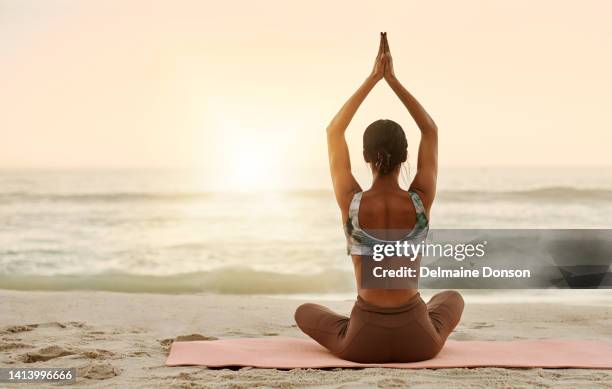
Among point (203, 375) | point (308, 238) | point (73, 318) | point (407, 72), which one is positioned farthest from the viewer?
point (407, 72)

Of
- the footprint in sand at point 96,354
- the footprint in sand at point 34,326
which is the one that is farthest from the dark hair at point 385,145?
the footprint in sand at point 34,326

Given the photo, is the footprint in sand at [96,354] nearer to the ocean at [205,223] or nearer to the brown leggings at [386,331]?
the brown leggings at [386,331]

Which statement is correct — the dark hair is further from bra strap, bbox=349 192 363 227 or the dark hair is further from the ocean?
the ocean

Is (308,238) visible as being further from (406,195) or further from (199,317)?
(406,195)

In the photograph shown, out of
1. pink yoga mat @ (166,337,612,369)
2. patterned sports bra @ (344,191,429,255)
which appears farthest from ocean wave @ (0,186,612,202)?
patterned sports bra @ (344,191,429,255)

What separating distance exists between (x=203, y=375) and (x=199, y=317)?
89.5 inches

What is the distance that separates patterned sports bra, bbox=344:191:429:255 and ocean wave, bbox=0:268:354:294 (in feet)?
18.2

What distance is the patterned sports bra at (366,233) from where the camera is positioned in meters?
3.83

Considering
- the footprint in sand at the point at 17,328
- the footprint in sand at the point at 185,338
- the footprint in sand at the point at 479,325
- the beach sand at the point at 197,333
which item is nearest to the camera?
the beach sand at the point at 197,333

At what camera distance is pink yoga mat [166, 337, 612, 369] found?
403 cm

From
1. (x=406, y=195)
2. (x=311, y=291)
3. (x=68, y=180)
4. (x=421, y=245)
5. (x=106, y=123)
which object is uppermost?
(x=106, y=123)

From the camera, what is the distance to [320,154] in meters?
25.7

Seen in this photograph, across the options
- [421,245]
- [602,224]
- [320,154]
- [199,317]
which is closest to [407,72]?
[320,154]

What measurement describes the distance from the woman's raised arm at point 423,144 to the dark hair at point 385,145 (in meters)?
0.15
